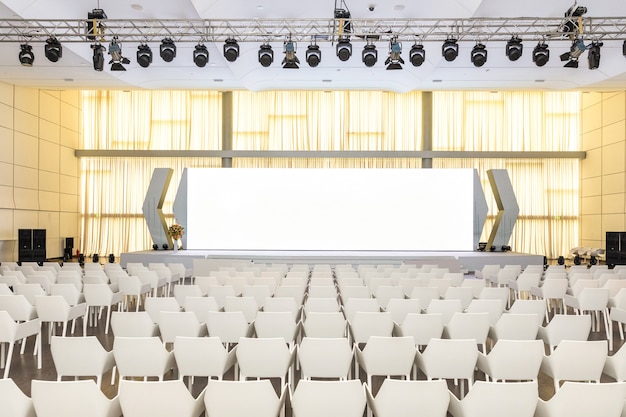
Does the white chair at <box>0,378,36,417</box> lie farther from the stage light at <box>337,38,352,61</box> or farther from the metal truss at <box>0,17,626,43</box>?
the stage light at <box>337,38,352,61</box>

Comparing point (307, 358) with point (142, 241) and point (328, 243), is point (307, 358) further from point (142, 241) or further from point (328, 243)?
point (142, 241)

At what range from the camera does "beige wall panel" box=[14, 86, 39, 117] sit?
16.1 metres

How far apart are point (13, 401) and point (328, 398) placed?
67.7 inches

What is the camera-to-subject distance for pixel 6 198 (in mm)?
15617

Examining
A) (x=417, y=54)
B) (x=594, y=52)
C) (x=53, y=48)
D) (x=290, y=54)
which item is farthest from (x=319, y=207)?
(x=53, y=48)

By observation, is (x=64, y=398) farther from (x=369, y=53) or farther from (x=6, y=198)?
(x=6, y=198)

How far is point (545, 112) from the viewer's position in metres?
20.2

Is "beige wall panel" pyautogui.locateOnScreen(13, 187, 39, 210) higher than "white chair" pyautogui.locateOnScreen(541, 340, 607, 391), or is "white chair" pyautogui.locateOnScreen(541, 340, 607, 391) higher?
"beige wall panel" pyautogui.locateOnScreen(13, 187, 39, 210)

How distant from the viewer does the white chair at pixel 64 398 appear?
9.05 ft

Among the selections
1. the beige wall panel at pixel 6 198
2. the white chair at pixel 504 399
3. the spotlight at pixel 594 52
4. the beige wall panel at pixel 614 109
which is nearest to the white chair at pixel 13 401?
the white chair at pixel 504 399

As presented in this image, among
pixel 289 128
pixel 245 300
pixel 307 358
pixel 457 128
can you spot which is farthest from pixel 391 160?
pixel 307 358

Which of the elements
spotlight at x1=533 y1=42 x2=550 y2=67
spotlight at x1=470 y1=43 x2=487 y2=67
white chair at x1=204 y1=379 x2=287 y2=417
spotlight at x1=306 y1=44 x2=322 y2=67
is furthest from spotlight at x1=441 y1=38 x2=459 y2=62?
white chair at x1=204 y1=379 x2=287 y2=417

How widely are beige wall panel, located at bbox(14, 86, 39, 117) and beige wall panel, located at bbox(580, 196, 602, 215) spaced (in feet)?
67.2

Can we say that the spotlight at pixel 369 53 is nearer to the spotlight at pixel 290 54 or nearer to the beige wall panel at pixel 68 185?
the spotlight at pixel 290 54
